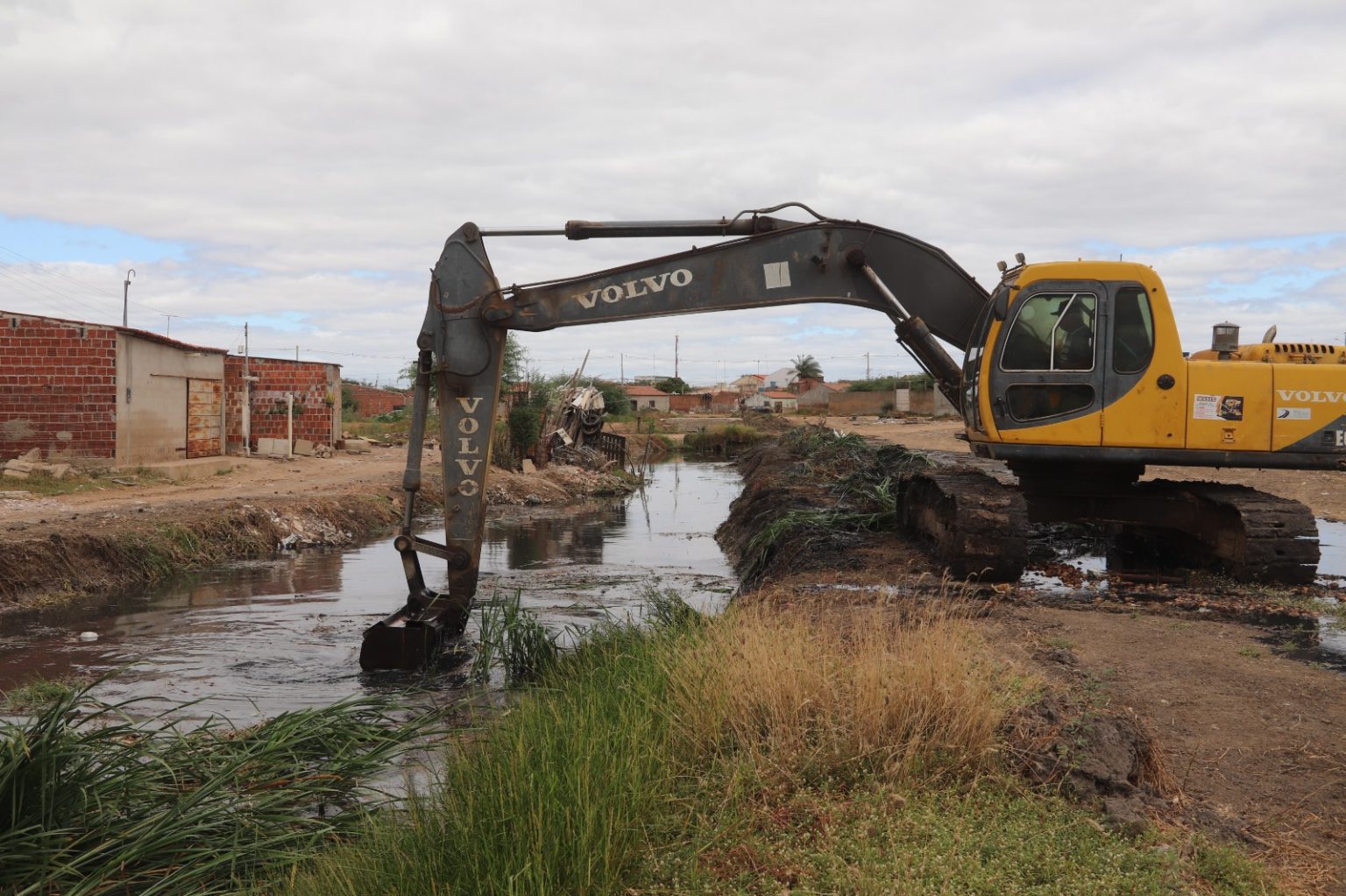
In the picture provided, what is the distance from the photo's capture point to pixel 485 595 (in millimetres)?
13727

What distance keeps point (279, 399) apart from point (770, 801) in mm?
29359

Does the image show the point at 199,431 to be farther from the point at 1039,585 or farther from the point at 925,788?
the point at 925,788

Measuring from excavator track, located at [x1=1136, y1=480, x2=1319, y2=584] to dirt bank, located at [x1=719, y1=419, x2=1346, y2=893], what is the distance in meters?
0.33

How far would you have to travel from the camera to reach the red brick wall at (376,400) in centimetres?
6819

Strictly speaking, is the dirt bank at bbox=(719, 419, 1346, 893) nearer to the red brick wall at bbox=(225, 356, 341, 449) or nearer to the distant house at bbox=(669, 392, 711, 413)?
the red brick wall at bbox=(225, 356, 341, 449)

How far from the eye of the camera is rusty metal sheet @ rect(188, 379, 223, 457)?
2780 centimetres

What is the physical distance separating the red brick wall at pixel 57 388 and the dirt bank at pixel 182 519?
75.1 inches

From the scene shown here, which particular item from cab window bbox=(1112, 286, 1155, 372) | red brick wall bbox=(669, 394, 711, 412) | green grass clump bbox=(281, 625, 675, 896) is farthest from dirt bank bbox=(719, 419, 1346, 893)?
red brick wall bbox=(669, 394, 711, 412)

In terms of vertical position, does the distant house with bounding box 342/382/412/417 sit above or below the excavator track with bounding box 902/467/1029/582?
above

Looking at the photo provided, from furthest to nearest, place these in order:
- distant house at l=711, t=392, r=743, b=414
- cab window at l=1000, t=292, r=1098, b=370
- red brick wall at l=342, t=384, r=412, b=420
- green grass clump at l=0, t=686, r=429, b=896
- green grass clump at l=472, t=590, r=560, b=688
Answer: distant house at l=711, t=392, r=743, b=414 < red brick wall at l=342, t=384, r=412, b=420 < cab window at l=1000, t=292, r=1098, b=370 < green grass clump at l=472, t=590, r=560, b=688 < green grass clump at l=0, t=686, r=429, b=896

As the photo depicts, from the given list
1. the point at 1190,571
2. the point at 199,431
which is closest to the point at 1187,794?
the point at 1190,571

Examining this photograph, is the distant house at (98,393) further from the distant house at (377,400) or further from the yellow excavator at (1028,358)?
the distant house at (377,400)

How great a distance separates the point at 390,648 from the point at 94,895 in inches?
191

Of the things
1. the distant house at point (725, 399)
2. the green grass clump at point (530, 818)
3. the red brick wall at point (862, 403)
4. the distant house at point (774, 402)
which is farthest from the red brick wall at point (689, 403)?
the green grass clump at point (530, 818)
